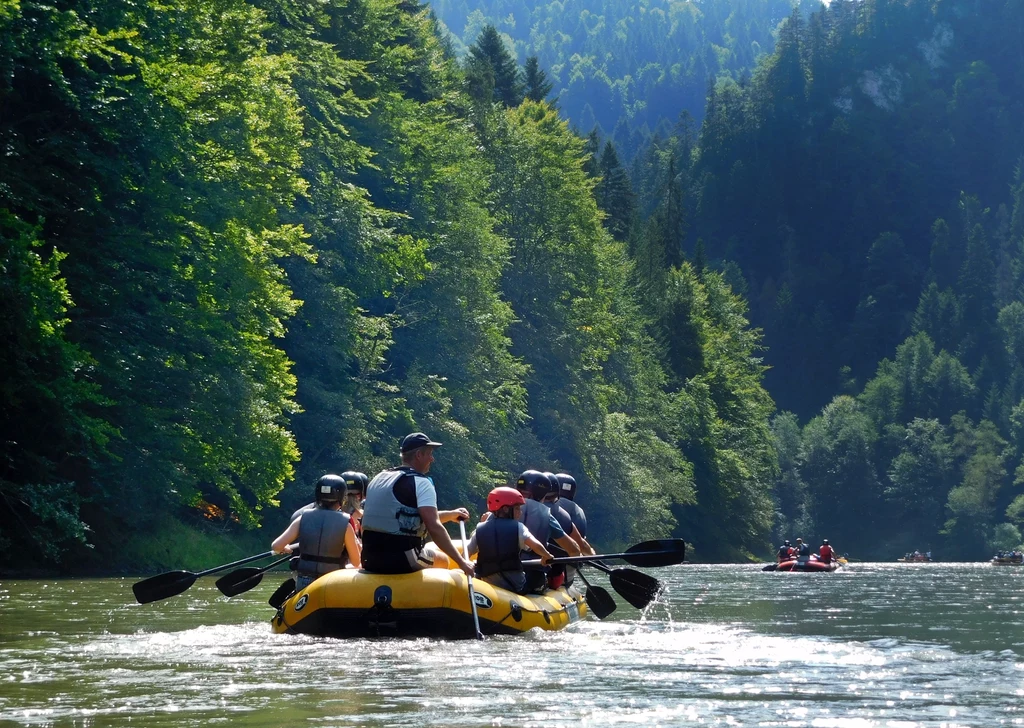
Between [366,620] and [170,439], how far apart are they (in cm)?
1522

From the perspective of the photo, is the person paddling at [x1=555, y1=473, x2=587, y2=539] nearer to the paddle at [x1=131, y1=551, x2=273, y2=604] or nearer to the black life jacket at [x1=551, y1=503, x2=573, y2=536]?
the black life jacket at [x1=551, y1=503, x2=573, y2=536]

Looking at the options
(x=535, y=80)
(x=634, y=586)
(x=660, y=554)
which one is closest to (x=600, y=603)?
(x=634, y=586)

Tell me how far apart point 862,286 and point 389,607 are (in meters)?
183

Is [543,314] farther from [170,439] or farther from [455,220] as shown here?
[170,439]

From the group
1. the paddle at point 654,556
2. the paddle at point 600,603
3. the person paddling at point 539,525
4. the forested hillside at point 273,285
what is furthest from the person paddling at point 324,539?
the forested hillside at point 273,285

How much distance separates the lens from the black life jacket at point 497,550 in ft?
54.1

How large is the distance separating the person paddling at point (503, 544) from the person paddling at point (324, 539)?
1.31m

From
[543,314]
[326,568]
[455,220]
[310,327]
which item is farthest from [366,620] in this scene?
[543,314]

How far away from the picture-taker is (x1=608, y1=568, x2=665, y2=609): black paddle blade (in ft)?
59.1

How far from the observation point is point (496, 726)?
9352mm

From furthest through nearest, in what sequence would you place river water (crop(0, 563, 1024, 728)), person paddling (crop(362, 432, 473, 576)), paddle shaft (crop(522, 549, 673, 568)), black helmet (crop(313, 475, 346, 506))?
paddle shaft (crop(522, 549, 673, 568)) < black helmet (crop(313, 475, 346, 506)) < person paddling (crop(362, 432, 473, 576)) < river water (crop(0, 563, 1024, 728))

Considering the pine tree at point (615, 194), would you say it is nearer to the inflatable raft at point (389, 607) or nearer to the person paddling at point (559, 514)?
the person paddling at point (559, 514)

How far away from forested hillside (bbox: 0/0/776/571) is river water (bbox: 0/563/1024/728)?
30.5ft

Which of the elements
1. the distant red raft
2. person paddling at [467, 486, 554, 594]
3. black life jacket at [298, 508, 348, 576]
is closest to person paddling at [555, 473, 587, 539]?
person paddling at [467, 486, 554, 594]
